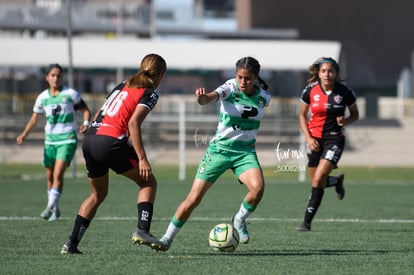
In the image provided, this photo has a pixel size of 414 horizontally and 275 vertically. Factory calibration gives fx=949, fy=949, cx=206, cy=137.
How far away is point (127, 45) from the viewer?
38.1 m

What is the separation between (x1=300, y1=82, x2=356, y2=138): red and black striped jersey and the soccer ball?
11.7 feet

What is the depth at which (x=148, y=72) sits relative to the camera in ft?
30.7

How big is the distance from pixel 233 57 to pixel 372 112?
7.97 meters

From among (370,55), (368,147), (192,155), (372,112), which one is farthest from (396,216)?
(370,55)

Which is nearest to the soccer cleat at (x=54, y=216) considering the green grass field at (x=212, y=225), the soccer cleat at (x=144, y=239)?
the green grass field at (x=212, y=225)

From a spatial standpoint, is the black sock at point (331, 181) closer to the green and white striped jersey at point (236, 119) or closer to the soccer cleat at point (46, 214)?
the green and white striped jersey at point (236, 119)

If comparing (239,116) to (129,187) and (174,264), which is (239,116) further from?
(129,187)

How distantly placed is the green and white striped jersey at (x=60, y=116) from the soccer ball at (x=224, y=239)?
5100 millimetres

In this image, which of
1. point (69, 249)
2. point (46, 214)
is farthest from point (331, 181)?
point (69, 249)

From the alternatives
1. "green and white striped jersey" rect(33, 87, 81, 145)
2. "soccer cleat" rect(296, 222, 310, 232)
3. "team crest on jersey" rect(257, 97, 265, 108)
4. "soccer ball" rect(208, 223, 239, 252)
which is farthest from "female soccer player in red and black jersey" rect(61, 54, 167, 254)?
"green and white striped jersey" rect(33, 87, 81, 145)

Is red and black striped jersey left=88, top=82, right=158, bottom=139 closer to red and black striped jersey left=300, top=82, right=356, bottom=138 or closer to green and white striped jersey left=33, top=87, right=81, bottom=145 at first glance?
red and black striped jersey left=300, top=82, right=356, bottom=138

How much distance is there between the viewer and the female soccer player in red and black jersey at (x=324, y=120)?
1275 centimetres

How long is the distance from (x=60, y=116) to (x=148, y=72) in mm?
5334

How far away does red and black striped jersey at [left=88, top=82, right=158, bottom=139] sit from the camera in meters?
9.31
